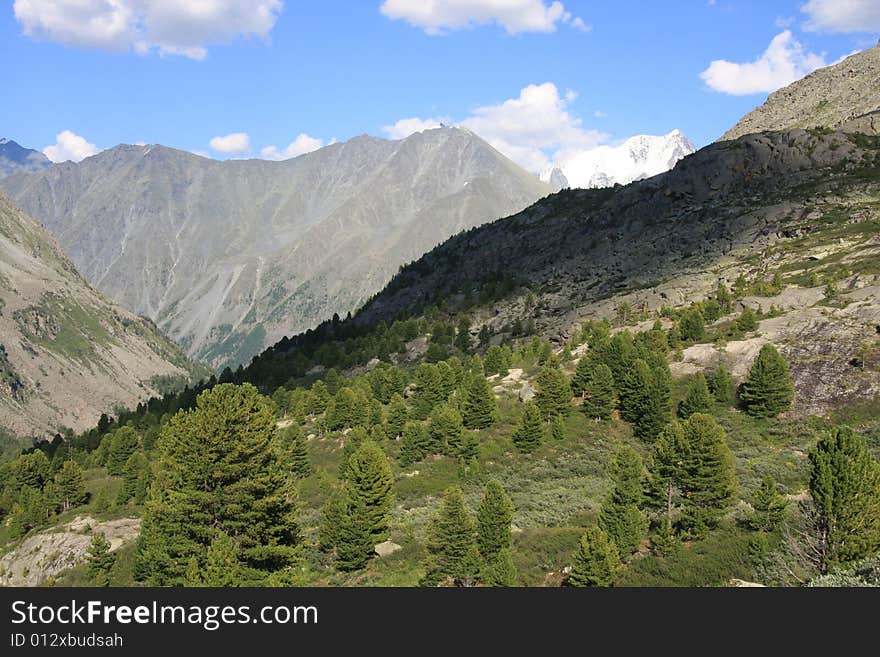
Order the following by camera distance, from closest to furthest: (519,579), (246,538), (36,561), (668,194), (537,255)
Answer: (246,538), (519,579), (36,561), (668,194), (537,255)

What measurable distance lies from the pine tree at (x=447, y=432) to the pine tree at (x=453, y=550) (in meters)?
32.6

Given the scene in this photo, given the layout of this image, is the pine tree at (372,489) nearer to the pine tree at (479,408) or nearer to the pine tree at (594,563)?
the pine tree at (594,563)

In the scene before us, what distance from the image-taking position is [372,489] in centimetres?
4369

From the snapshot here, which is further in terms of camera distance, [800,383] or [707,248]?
[707,248]

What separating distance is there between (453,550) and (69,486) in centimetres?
7527

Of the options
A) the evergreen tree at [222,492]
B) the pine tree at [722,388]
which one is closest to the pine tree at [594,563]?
the evergreen tree at [222,492]

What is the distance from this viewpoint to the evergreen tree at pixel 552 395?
7356 centimetres

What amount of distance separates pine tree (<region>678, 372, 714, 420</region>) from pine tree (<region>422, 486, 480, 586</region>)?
126 feet

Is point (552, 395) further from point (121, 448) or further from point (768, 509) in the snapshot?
point (121, 448)

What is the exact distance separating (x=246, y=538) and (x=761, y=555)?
25.6 metres

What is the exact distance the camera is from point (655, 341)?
8431 centimetres
